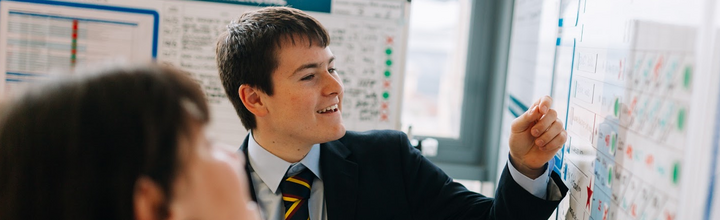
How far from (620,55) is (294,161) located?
952mm

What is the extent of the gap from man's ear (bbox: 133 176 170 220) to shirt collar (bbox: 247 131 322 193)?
3.49 feet

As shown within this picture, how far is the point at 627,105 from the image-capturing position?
108cm

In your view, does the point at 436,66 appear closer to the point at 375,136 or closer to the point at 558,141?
the point at 375,136

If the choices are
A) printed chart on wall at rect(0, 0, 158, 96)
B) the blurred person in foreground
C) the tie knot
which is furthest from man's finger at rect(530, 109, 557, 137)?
printed chart on wall at rect(0, 0, 158, 96)

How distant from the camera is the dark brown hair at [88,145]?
62 cm

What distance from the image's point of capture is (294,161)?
1771mm

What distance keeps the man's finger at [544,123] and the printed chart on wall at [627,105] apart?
69 mm

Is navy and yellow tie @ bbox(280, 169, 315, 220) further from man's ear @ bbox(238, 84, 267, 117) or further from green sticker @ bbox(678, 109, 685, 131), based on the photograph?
green sticker @ bbox(678, 109, 685, 131)

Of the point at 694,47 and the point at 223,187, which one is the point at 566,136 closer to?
the point at 694,47

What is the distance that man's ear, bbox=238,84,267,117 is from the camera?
1.77m

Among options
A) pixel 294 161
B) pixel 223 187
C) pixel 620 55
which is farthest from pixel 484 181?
pixel 223 187

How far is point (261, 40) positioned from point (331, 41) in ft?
2.98

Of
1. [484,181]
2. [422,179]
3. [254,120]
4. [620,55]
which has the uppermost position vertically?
[620,55]

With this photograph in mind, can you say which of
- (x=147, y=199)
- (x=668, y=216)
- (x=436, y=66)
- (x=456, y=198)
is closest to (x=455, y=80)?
(x=436, y=66)
